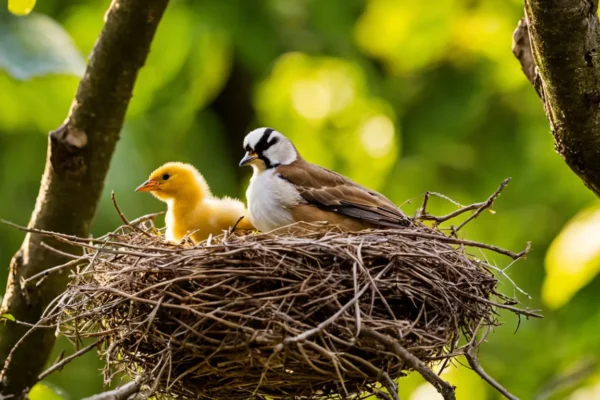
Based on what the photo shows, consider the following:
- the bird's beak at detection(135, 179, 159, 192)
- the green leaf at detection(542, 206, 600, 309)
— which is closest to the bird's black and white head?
the bird's beak at detection(135, 179, 159, 192)

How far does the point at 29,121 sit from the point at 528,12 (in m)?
6.51

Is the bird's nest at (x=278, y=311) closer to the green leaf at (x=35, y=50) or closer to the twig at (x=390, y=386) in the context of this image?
the twig at (x=390, y=386)

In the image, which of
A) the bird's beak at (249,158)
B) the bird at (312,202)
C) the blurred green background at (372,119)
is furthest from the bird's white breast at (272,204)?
the blurred green background at (372,119)

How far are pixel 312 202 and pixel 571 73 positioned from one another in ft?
6.16

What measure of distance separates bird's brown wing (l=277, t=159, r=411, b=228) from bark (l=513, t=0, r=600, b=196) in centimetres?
117

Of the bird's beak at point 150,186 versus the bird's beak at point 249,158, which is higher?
the bird's beak at point 249,158

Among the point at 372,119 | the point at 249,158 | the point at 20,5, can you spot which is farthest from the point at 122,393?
the point at 372,119

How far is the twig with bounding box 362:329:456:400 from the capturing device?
4.16 m

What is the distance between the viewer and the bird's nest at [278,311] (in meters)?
4.58

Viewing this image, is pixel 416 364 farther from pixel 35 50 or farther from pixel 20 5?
pixel 35 50

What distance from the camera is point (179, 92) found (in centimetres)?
1025

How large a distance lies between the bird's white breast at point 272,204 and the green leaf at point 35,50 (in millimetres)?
1261

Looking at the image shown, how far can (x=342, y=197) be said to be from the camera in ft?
20.2

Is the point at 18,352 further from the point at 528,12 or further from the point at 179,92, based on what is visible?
the point at 179,92
